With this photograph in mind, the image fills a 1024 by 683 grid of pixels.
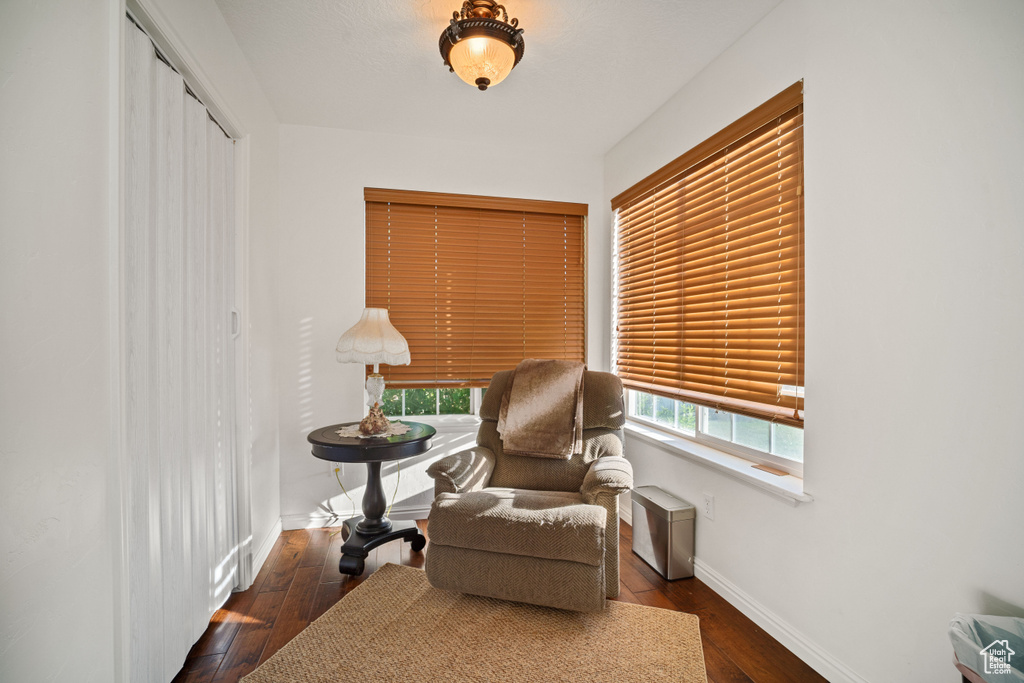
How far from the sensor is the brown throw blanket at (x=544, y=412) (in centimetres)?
244

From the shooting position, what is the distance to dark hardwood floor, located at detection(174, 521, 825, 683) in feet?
5.48

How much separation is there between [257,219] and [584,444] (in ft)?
7.07

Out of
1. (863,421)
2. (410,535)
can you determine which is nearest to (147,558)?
(410,535)

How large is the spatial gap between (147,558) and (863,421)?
92.3 inches

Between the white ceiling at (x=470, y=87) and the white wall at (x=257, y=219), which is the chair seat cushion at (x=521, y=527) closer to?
the white wall at (x=257, y=219)

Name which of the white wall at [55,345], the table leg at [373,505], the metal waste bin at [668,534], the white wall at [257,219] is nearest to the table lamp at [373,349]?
the table leg at [373,505]

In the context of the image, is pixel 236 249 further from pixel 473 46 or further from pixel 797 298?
pixel 797 298

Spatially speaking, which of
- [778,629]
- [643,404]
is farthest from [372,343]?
[778,629]

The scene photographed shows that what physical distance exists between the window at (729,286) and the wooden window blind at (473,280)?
0.59 metres

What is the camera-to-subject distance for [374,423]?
2.53m

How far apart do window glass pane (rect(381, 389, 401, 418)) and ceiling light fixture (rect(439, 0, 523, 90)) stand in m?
2.11

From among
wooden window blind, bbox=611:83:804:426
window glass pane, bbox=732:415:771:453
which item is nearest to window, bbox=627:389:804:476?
window glass pane, bbox=732:415:771:453

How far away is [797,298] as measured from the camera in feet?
5.98

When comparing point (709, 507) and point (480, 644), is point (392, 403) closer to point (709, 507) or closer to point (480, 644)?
point (480, 644)
